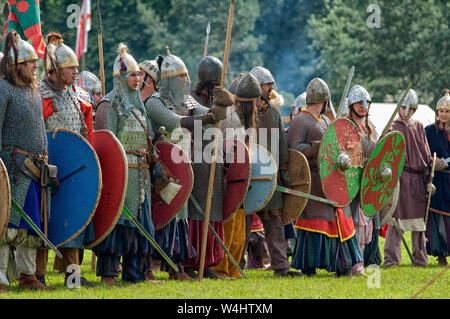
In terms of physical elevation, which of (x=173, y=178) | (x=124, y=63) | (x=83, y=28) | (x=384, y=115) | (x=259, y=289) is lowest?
(x=259, y=289)

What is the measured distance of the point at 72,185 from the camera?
6328mm

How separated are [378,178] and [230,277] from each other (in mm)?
1627

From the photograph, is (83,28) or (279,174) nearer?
(279,174)

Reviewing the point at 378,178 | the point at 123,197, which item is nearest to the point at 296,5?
the point at 378,178

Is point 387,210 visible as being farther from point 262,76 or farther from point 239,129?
point 239,129

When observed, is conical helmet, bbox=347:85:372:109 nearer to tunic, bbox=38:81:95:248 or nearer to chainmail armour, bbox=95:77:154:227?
chainmail armour, bbox=95:77:154:227

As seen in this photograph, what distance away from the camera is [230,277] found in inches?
305

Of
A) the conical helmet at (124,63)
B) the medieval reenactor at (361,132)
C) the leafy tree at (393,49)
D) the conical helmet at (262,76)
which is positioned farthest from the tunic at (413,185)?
the leafy tree at (393,49)

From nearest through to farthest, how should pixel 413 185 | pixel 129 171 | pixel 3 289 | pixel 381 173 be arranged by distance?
pixel 3 289
pixel 129 171
pixel 381 173
pixel 413 185

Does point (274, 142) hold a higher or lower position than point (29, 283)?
higher

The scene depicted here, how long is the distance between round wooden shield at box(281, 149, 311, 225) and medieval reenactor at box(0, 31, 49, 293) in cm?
244

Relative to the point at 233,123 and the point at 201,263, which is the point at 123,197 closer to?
the point at 201,263

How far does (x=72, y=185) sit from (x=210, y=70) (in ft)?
6.45

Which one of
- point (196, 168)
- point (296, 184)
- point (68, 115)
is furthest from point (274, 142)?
point (68, 115)
